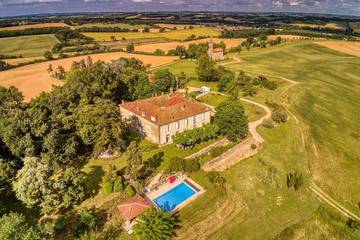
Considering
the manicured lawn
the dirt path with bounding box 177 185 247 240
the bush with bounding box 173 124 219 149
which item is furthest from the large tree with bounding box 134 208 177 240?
the manicured lawn

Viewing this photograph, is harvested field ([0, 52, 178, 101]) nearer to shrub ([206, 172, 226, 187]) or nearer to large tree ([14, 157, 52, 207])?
→ large tree ([14, 157, 52, 207])

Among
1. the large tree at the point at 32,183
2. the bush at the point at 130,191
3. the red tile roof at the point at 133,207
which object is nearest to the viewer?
the large tree at the point at 32,183

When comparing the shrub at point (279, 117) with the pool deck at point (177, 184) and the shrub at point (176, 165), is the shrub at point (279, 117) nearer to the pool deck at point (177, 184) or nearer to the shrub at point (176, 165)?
the shrub at point (176, 165)

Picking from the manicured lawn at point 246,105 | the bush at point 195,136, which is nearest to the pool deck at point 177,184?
the bush at point 195,136

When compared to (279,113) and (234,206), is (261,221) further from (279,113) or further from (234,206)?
(279,113)

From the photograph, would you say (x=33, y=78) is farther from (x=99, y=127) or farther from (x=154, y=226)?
(x=154, y=226)

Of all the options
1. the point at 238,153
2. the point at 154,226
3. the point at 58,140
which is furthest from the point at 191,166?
the point at 58,140
